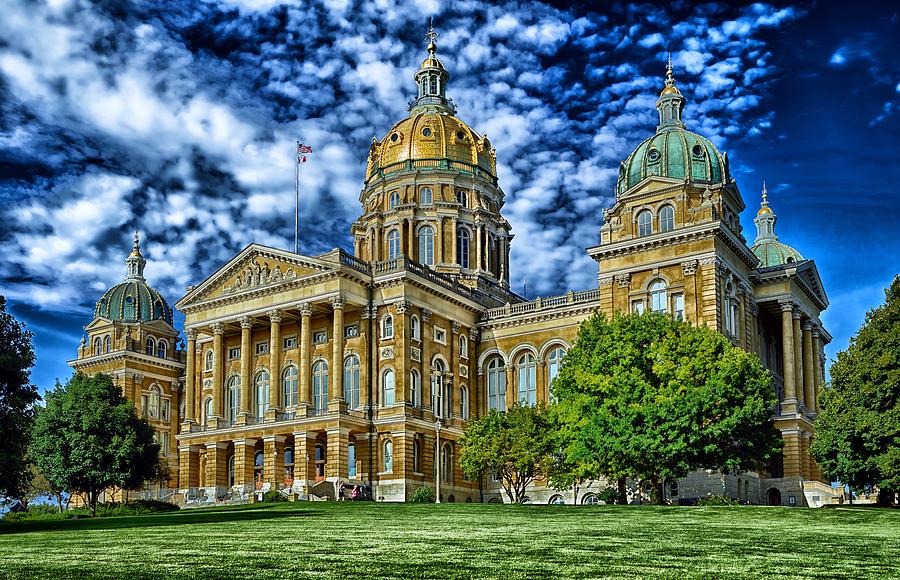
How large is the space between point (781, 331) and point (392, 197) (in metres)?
35.3

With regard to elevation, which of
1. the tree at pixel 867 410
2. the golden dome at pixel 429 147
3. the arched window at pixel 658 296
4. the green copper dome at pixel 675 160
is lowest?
the tree at pixel 867 410

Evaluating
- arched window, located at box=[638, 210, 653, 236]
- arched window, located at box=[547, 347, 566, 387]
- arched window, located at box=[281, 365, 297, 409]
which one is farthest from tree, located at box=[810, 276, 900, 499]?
arched window, located at box=[281, 365, 297, 409]

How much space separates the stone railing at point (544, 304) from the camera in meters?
78.4

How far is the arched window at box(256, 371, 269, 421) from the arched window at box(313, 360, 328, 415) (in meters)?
4.55

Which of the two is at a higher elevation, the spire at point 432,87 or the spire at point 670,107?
the spire at point 432,87

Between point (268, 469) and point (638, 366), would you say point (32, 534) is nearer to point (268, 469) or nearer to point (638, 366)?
point (638, 366)

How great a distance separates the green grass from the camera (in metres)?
21.1

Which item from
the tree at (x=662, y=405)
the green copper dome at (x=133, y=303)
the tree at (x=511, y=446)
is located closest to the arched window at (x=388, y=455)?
the tree at (x=511, y=446)

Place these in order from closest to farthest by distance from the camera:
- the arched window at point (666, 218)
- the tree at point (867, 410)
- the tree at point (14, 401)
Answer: the tree at point (14, 401)
the tree at point (867, 410)
the arched window at point (666, 218)

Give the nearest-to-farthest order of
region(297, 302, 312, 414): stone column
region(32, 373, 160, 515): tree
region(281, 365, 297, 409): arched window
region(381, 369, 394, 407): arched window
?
1. region(32, 373, 160, 515): tree
2. region(297, 302, 312, 414): stone column
3. region(381, 369, 394, 407): arched window
4. region(281, 365, 297, 409): arched window

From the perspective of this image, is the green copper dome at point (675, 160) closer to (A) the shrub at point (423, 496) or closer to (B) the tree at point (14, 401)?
(A) the shrub at point (423, 496)

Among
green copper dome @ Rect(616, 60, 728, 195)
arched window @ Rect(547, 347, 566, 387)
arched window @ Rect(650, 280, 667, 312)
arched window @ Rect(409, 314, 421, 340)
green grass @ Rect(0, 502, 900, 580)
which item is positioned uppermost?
green copper dome @ Rect(616, 60, 728, 195)

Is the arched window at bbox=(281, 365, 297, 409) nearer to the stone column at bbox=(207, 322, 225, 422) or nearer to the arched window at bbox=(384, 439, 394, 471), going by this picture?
the stone column at bbox=(207, 322, 225, 422)

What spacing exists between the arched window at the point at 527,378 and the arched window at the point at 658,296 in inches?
562
